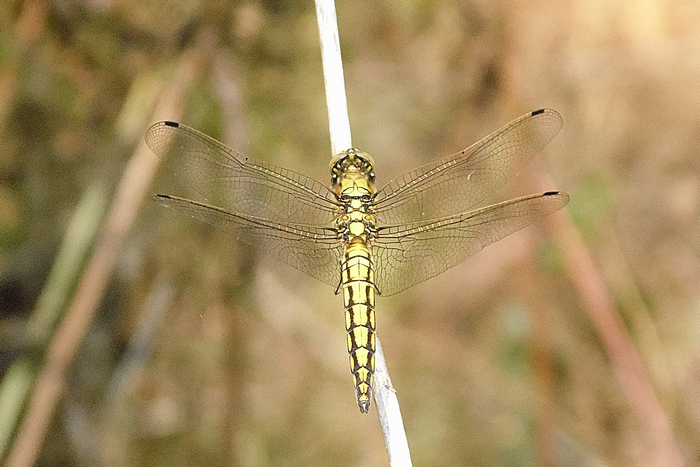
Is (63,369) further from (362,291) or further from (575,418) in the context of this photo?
(575,418)

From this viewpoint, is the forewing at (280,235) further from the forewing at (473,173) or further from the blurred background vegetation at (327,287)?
the blurred background vegetation at (327,287)

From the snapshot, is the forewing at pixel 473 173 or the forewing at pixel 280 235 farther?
the forewing at pixel 473 173

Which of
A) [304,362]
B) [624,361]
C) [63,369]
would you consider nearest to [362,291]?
[304,362]

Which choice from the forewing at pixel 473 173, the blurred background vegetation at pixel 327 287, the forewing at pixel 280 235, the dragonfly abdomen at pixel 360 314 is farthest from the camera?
the blurred background vegetation at pixel 327 287

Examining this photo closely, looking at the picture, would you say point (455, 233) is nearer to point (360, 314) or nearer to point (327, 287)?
point (360, 314)

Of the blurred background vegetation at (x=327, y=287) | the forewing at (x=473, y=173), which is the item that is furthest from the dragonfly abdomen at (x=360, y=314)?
the blurred background vegetation at (x=327, y=287)

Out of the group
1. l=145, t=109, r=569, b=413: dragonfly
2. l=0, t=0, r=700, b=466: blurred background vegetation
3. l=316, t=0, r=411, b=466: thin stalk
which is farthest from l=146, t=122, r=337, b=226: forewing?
l=0, t=0, r=700, b=466: blurred background vegetation
